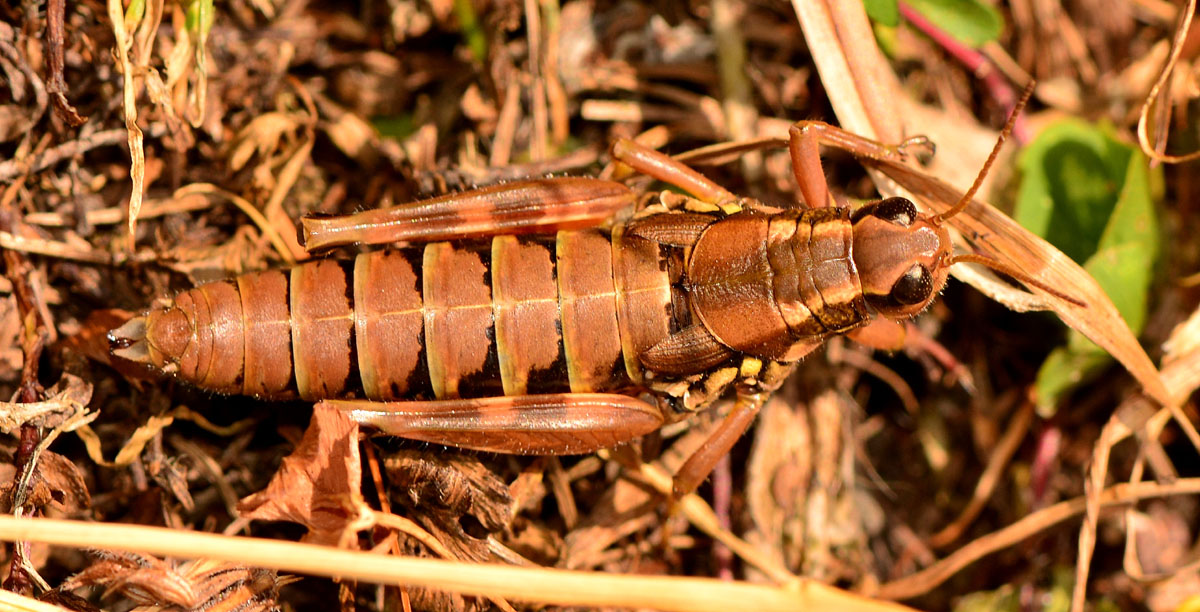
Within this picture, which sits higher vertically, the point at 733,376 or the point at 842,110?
the point at 842,110

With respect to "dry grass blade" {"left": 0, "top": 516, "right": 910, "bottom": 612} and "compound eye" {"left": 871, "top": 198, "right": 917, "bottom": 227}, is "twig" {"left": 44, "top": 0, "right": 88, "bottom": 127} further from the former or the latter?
"compound eye" {"left": 871, "top": 198, "right": 917, "bottom": 227}

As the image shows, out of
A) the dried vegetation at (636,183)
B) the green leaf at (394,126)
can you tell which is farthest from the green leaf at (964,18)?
the green leaf at (394,126)

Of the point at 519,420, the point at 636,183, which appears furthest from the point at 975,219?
the point at 519,420

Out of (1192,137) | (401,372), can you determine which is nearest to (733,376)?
(401,372)

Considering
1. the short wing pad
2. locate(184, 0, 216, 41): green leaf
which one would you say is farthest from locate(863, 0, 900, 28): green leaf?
locate(184, 0, 216, 41): green leaf

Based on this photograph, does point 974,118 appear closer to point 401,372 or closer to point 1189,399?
point 1189,399

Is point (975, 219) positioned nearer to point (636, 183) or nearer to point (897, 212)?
point (897, 212)

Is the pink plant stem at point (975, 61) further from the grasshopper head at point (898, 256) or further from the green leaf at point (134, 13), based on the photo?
the green leaf at point (134, 13)
